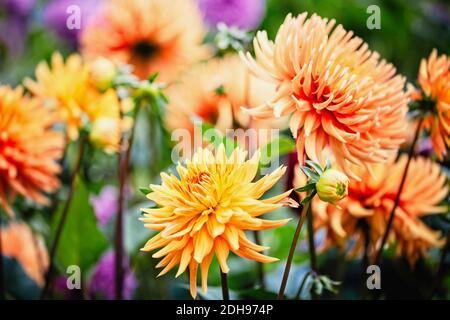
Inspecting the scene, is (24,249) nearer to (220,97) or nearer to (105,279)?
(105,279)

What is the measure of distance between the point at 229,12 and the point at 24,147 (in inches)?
16.3

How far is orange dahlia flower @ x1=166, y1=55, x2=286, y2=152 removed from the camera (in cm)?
63

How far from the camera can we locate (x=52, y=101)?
0.66 m

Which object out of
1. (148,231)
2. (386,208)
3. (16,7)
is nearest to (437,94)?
(386,208)

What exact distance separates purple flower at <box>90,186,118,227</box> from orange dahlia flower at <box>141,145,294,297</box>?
0.39 metres

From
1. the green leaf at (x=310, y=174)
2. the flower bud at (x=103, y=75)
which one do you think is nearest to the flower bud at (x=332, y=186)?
the green leaf at (x=310, y=174)

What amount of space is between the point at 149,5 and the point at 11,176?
290mm

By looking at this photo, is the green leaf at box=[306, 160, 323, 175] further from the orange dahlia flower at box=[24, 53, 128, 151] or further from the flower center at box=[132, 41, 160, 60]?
the flower center at box=[132, 41, 160, 60]

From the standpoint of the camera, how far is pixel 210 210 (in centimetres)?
41

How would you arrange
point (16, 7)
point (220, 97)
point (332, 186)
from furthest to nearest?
point (16, 7) → point (220, 97) → point (332, 186)

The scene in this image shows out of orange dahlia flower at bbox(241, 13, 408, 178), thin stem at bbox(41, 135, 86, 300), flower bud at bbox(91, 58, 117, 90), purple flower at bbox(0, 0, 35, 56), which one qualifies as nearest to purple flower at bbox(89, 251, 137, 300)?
thin stem at bbox(41, 135, 86, 300)

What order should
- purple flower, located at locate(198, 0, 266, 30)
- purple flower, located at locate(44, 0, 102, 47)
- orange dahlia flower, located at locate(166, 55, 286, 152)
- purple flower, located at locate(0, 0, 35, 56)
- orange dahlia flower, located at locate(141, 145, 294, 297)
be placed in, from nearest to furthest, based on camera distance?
orange dahlia flower, located at locate(141, 145, 294, 297)
orange dahlia flower, located at locate(166, 55, 286, 152)
purple flower, located at locate(198, 0, 266, 30)
purple flower, located at locate(44, 0, 102, 47)
purple flower, located at locate(0, 0, 35, 56)
